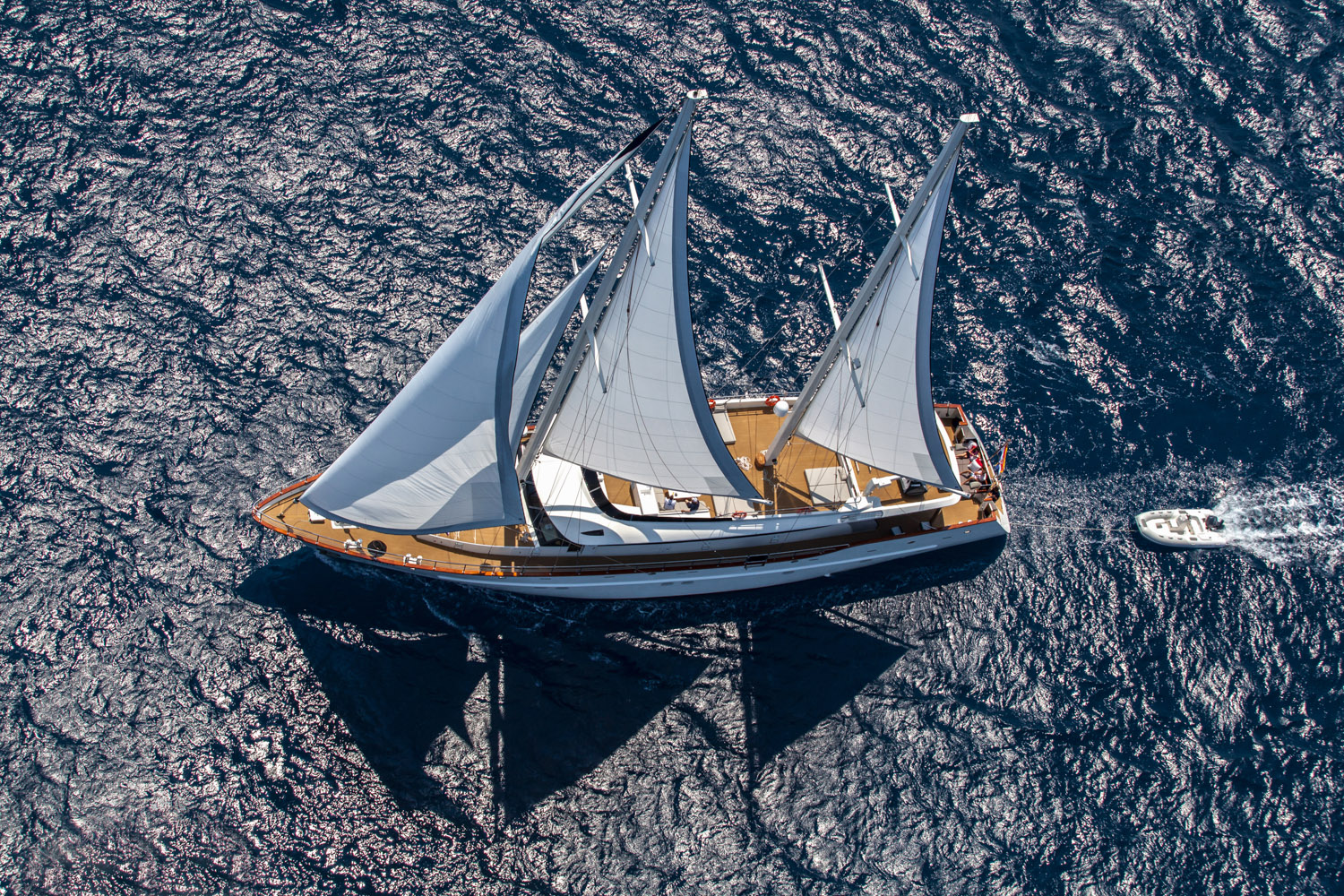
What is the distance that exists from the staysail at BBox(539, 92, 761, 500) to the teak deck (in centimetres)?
395

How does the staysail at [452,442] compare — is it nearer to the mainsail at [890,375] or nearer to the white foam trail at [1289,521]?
the mainsail at [890,375]

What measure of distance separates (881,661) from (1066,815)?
9.38 m

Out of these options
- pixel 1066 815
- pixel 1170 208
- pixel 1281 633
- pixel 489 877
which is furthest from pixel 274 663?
pixel 1170 208

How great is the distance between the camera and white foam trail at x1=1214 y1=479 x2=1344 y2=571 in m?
44.5

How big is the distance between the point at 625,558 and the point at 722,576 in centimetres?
449

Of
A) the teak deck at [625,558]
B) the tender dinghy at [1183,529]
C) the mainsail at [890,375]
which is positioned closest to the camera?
the mainsail at [890,375]

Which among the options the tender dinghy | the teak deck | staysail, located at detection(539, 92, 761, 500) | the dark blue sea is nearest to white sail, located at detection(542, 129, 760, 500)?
staysail, located at detection(539, 92, 761, 500)

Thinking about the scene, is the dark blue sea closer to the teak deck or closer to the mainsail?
the teak deck

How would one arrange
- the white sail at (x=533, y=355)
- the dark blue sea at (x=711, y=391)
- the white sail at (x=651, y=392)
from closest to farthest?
the white sail at (x=651, y=392)
the dark blue sea at (x=711, y=391)
the white sail at (x=533, y=355)

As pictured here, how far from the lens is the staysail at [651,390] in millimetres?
34094

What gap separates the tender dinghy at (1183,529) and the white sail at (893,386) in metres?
10.8

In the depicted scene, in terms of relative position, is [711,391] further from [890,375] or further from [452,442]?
[452,442]

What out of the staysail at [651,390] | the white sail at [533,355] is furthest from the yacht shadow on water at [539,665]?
the white sail at [533,355]

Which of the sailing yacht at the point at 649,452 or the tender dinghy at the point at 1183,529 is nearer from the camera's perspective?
the sailing yacht at the point at 649,452
